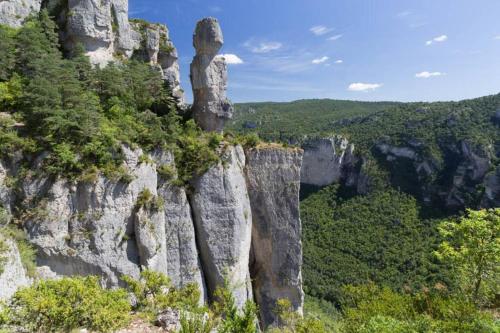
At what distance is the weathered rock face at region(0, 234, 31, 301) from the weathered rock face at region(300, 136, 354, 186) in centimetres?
Result: 8127

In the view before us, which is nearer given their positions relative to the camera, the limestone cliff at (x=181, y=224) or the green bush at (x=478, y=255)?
the green bush at (x=478, y=255)

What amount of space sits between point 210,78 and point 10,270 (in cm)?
1755

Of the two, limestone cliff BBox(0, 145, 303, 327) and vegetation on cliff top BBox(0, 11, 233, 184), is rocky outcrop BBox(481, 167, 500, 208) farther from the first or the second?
vegetation on cliff top BBox(0, 11, 233, 184)

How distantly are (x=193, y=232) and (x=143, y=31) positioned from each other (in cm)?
1864

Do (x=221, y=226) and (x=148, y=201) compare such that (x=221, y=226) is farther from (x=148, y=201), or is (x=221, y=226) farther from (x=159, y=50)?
(x=159, y=50)

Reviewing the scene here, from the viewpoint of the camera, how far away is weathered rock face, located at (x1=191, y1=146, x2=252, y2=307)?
19.6 metres

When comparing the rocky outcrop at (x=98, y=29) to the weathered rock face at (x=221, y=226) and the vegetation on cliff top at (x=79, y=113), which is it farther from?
the weathered rock face at (x=221, y=226)

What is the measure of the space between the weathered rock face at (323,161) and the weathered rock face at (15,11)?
7313cm

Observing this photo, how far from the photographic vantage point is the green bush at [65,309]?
802 cm

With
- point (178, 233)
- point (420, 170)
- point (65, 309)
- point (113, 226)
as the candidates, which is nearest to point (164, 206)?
point (178, 233)

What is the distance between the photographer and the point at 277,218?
936 inches

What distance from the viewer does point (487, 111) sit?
88.7 m

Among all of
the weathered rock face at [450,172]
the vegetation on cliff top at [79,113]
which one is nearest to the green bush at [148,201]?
the vegetation on cliff top at [79,113]

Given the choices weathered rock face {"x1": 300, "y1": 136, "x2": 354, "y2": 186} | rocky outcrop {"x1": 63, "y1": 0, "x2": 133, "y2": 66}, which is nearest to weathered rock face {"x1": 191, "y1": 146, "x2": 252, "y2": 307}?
rocky outcrop {"x1": 63, "y1": 0, "x2": 133, "y2": 66}
